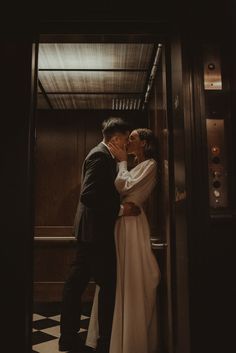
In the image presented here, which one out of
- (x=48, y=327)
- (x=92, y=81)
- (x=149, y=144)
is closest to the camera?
(x=149, y=144)

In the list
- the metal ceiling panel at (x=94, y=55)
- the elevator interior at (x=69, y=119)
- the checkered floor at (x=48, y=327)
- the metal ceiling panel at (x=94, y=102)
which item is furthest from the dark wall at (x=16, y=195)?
the metal ceiling panel at (x=94, y=102)

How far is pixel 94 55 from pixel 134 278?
1.77 metres

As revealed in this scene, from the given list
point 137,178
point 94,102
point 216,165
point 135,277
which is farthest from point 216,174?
point 94,102

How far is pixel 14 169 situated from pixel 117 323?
118 centimetres

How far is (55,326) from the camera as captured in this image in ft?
9.77

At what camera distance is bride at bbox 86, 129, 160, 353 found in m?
2.11

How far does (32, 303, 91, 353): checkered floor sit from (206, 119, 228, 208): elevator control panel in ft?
5.16

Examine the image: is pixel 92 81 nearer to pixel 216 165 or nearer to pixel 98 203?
pixel 98 203

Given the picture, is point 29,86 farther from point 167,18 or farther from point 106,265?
point 106,265

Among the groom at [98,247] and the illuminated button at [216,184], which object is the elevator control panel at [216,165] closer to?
the illuminated button at [216,184]

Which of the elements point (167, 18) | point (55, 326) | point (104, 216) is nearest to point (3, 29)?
point (167, 18)

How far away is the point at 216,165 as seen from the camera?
1.64 m

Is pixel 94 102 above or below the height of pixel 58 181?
above

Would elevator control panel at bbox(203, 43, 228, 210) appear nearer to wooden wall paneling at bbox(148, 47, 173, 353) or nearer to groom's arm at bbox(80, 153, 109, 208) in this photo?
wooden wall paneling at bbox(148, 47, 173, 353)
